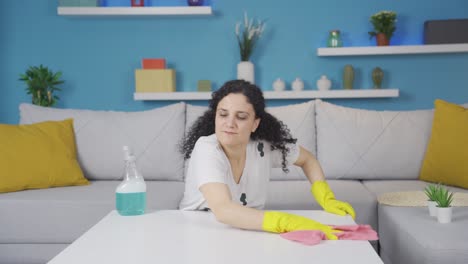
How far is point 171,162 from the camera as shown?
3.01 metres

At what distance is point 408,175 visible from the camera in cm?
297

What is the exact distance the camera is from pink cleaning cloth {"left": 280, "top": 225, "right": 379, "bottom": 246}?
1.34m

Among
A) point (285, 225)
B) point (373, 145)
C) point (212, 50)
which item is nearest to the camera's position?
point (285, 225)

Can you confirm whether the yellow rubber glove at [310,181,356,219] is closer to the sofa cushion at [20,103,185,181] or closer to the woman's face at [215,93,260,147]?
the woman's face at [215,93,260,147]

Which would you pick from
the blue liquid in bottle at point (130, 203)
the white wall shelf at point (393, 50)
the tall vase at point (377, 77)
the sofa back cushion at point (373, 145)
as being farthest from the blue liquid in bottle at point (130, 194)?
the tall vase at point (377, 77)

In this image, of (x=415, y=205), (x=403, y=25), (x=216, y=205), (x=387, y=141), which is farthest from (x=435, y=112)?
(x=216, y=205)

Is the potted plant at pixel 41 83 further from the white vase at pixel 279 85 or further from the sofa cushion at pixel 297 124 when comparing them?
the white vase at pixel 279 85

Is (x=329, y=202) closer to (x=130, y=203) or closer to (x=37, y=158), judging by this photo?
(x=130, y=203)

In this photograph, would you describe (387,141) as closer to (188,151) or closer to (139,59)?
(188,151)

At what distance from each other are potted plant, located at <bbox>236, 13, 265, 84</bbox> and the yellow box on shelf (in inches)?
19.6

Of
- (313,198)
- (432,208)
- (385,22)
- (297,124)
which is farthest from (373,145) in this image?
(385,22)

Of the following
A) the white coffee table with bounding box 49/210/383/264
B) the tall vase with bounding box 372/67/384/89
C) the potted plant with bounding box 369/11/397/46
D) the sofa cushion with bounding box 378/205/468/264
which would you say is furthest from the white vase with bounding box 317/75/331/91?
the white coffee table with bounding box 49/210/383/264

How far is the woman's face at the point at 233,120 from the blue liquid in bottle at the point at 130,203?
1.03 ft

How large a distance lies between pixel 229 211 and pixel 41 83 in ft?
8.97
